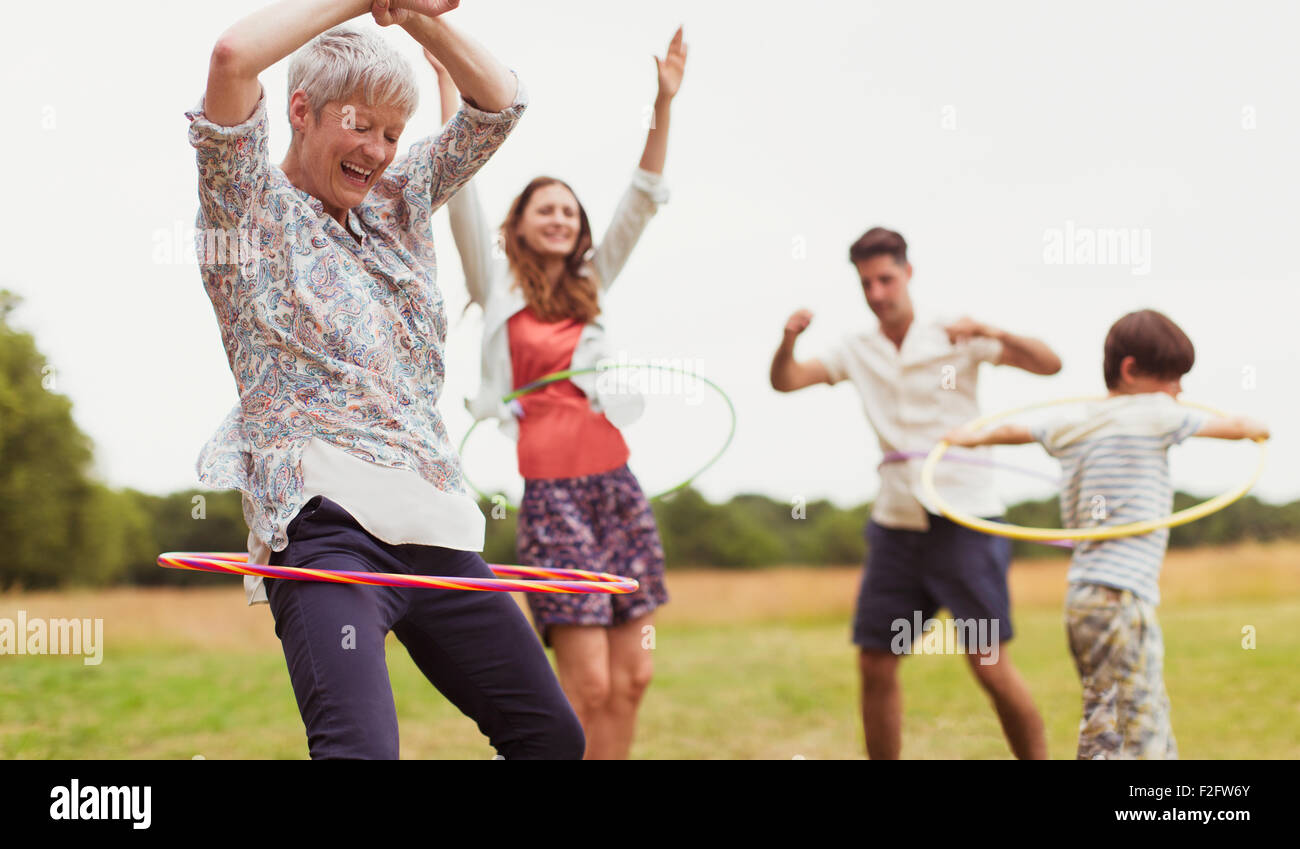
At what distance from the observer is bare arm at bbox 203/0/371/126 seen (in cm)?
234

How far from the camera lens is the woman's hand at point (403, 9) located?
2521mm

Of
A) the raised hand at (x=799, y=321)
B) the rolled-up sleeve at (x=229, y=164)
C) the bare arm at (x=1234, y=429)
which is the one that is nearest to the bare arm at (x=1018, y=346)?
the raised hand at (x=799, y=321)

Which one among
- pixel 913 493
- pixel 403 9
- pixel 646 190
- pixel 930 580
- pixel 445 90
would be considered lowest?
pixel 930 580

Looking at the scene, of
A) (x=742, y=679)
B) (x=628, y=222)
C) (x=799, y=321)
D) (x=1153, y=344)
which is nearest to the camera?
(x=1153, y=344)

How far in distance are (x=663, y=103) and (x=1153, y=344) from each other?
77.8 inches

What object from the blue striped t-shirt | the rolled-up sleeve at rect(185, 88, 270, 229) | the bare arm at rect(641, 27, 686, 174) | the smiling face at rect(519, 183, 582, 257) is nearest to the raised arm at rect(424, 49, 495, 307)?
the smiling face at rect(519, 183, 582, 257)

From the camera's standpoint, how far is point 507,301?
4.69m

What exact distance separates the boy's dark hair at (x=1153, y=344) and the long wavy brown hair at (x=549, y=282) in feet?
6.33

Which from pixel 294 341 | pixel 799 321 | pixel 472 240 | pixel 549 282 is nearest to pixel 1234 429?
pixel 799 321

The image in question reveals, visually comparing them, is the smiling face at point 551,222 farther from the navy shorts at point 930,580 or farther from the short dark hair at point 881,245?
the navy shorts at point 930,580

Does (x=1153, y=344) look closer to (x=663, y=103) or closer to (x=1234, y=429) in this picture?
(x=1234, y=429)

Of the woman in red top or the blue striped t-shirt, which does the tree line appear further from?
the blue striped t-shirt

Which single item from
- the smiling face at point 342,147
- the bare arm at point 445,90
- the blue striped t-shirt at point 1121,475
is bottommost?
the blue striped t-shirt at point 1121,475
